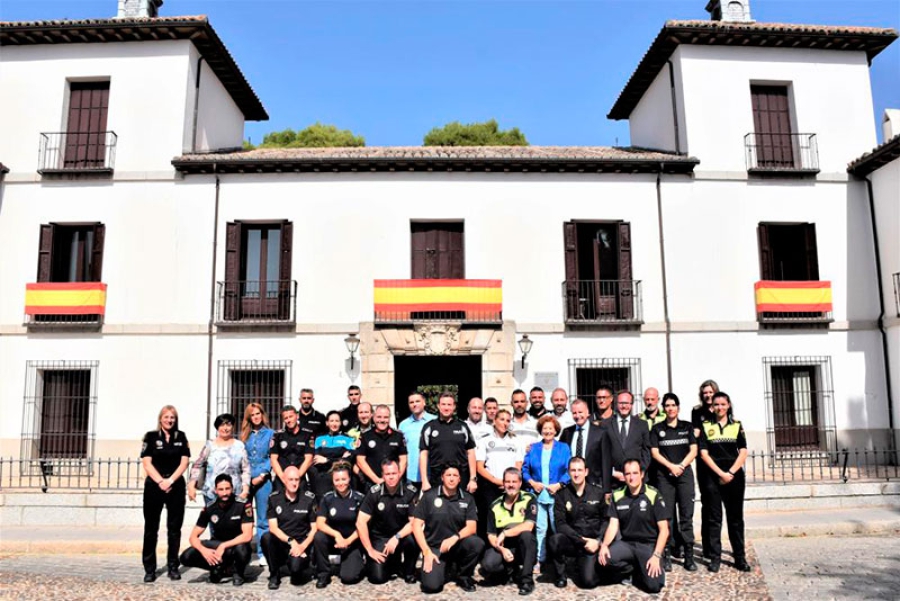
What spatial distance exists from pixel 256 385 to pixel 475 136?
1770 centimetres

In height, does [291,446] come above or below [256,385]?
below

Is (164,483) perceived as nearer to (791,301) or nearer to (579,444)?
(579,444)

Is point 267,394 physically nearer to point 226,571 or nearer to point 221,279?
point 221,279

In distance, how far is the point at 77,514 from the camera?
32.2 feet

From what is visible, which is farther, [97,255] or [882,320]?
[882,320]

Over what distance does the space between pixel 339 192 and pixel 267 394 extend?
4.71m

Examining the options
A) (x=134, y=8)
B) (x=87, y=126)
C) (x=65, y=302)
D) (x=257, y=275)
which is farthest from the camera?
(x=134, y=8)

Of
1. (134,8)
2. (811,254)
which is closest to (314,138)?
(134,8)

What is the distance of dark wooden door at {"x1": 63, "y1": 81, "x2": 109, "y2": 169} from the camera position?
14.8 m

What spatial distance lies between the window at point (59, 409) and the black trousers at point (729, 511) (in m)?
12.3

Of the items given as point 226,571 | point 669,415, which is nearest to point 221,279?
point 226,571

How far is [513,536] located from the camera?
6590 mm

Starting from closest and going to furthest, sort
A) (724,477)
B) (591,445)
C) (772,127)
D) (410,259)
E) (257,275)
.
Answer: (724,477)
(591,445)
(410,259)
(257,275)
(772,127)

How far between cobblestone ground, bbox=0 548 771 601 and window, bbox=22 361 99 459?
7.17 meters
